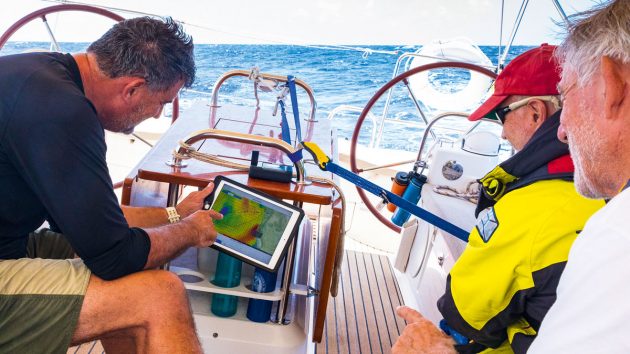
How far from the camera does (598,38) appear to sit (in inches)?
32.3

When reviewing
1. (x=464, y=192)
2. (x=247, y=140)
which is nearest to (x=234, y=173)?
(x=247, y=140)

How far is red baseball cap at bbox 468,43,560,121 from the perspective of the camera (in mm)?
1476

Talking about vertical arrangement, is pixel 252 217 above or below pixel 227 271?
above

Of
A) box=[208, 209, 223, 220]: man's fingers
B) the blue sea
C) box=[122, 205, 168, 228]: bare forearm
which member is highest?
box=[208, 209, 223, 220]: man's fingers

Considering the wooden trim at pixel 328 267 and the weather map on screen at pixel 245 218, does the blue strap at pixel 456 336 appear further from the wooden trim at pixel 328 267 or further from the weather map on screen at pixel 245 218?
the weather map on screen at pixel 245 218

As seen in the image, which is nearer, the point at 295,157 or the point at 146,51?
the point at 146,51

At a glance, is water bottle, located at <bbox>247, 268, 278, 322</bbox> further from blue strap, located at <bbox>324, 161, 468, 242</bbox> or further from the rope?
the rope

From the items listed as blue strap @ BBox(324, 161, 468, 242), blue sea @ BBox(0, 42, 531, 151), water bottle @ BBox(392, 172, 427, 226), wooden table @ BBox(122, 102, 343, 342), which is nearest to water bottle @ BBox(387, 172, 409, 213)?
water bottle @ BBox(392, 172, 427, 226)

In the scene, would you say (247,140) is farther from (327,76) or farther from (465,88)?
(327,76)

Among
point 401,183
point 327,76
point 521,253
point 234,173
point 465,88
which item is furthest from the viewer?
point 327,76

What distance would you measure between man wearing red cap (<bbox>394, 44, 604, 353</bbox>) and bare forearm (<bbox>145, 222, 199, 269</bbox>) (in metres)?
0.54

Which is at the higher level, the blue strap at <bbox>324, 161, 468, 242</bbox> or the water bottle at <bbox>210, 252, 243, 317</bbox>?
the blue strap at <bbox>324, 161, 468, 242</bbox>

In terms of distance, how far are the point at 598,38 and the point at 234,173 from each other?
1106mm

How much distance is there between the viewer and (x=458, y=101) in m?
4.75
